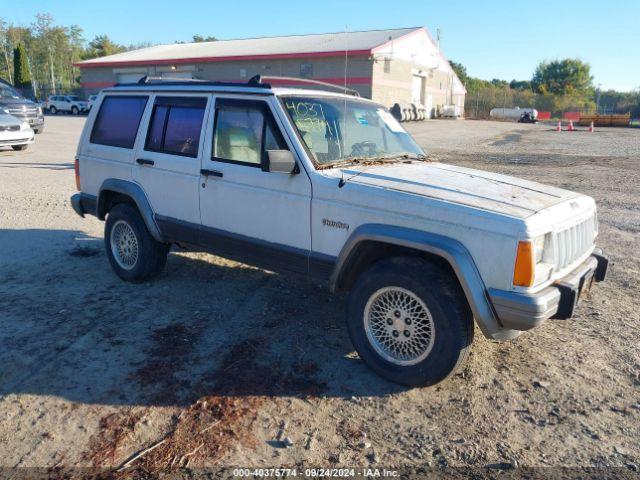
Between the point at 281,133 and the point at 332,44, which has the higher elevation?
the point at 332,44

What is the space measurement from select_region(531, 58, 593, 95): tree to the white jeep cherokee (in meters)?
87.3

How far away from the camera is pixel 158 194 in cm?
517

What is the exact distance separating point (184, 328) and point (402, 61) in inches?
1656

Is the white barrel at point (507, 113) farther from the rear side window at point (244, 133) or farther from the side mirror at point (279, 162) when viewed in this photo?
the side mirror at point (279, 162)

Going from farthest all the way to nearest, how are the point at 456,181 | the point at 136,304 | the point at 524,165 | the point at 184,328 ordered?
the point at 524,165 → the point at 136,304 → the point at 184,328 → the point at 456,181

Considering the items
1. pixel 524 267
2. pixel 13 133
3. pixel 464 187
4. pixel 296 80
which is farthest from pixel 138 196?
pixel 13 133

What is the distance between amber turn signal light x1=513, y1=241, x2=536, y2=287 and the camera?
3.16 meters

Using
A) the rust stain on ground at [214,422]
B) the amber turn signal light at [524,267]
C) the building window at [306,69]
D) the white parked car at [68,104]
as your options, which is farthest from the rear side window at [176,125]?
the white parked car at [68,104]

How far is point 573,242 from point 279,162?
2186 millimetres

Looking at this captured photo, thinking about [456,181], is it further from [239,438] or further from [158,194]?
[158,194]

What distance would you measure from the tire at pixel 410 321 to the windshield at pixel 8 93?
21045 mm

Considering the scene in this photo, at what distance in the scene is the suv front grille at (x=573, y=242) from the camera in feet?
11.5

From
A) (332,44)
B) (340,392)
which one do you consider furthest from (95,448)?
(332,44)

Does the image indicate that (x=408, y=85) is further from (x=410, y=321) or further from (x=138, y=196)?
(x=410, y=321)
